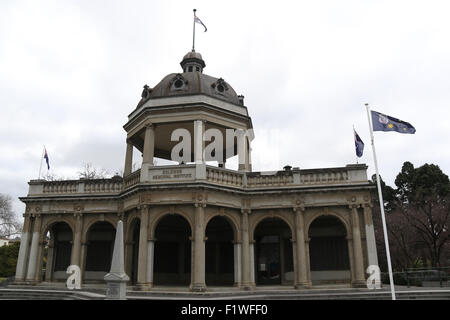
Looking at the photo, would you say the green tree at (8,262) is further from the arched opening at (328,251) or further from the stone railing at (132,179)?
the arched opening at (328,251)

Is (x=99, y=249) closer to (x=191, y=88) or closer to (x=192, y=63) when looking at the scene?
(x=191, y=88)

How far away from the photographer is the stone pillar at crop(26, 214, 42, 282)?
73.7 ft

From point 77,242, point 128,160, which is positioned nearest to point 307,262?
point 128,160

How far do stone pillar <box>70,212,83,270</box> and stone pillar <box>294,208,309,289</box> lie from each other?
1301 cm

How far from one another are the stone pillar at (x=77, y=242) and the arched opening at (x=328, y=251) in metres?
14.0

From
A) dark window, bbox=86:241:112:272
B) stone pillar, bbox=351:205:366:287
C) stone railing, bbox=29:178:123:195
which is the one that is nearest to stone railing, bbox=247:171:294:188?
stone pillar, bbox=351:205:366:287

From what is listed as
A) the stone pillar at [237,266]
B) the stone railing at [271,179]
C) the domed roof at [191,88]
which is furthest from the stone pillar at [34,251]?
the stone railing at [271,179]

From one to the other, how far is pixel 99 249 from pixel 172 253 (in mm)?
4831

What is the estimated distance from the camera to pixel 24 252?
2281 centimetres

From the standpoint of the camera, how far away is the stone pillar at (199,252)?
59.2ft

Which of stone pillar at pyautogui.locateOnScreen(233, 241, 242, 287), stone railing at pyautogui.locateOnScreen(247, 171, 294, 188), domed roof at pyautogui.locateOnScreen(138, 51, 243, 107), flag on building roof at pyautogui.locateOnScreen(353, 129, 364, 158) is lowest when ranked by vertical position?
stone pillar at pyautogui.locateOnScreen(233, 241, 242, 287)

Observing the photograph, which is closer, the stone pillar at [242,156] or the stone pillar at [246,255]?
the stone pillar at [246,255]

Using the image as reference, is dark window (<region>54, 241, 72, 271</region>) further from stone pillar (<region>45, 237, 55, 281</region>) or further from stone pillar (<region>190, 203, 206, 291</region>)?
stone pillar (<region>190, 203, 206, 291</region>)
